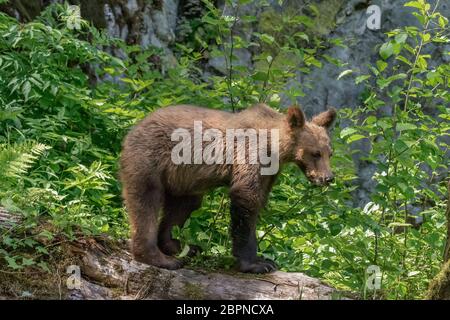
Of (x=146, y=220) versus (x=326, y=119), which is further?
(x=326, y=119)

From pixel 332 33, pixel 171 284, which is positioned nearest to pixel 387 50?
pixel 171 284

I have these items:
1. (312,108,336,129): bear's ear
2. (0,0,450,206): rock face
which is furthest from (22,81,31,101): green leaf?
(0,0,450,206): rock face

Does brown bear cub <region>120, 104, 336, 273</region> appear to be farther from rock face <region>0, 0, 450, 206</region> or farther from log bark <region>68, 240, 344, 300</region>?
rock face <region>0, 0, 450, 206</region>

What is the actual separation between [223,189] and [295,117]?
1.23 meters

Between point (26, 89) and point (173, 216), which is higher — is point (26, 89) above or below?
above

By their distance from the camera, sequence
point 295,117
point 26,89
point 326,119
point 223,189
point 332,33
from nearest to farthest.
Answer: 1. point 295,117
2. point 326,119
3. point 223,189
4. point 26,89
5. point 332,33

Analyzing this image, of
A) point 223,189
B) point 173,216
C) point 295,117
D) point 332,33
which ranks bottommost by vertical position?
point 173,216

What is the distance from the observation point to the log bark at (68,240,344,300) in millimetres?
5422

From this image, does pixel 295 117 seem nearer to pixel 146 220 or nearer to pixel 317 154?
pixel 317 154

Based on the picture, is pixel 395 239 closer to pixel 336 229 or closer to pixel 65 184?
pixel 336 229

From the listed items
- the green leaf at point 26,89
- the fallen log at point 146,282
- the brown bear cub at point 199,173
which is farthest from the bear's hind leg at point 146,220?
the green leaf at point 26,89

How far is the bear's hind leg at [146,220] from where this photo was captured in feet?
19.4

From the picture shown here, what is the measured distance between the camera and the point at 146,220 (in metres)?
6.11
